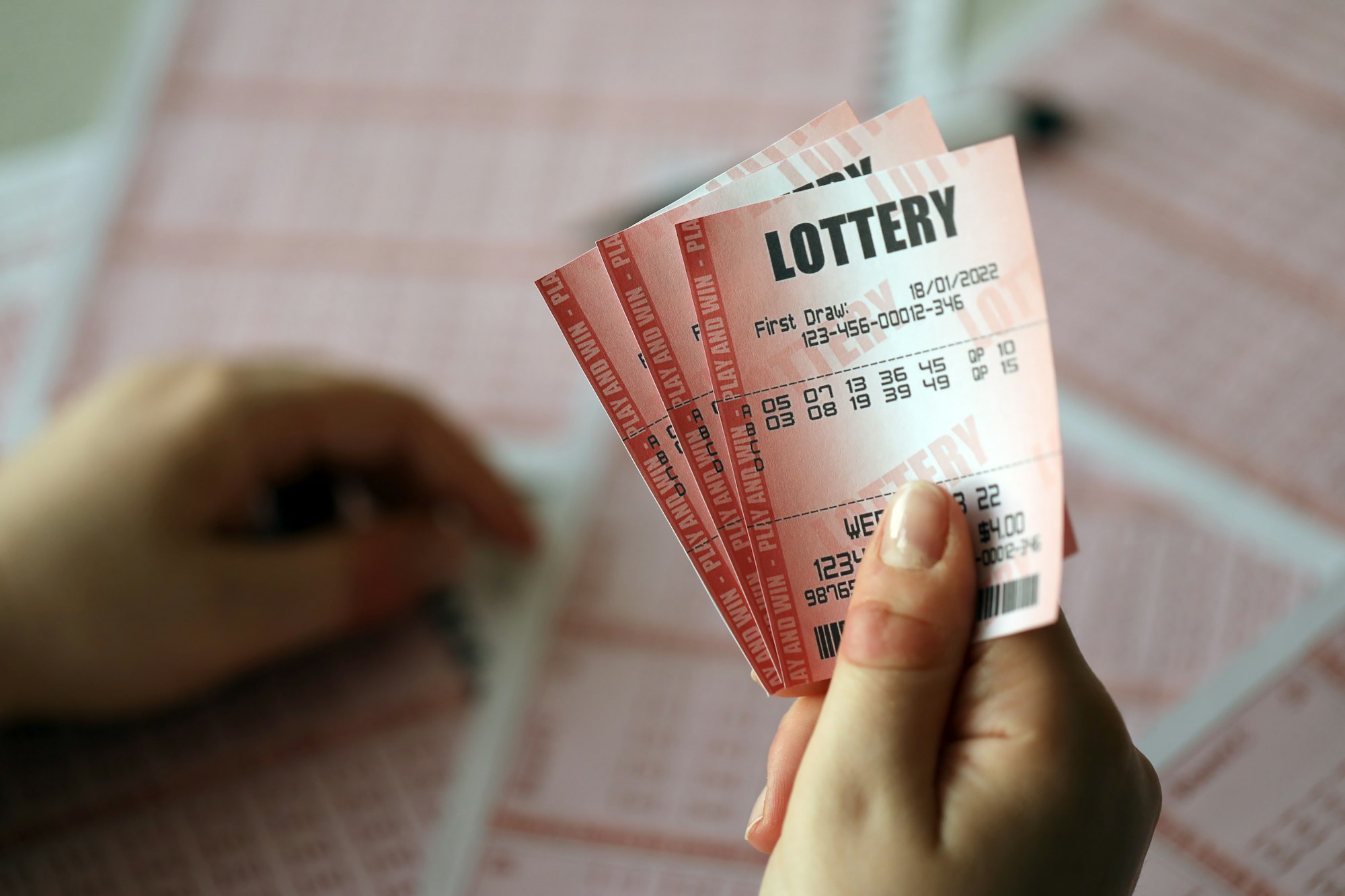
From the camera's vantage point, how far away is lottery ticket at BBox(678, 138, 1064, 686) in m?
0.34

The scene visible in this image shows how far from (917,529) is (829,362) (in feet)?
0.20

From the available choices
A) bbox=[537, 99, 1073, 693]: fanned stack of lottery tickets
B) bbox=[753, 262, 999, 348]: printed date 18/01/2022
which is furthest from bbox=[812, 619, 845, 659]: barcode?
bbox=[753, 262, 999, 348]: printed date 18/01/2022

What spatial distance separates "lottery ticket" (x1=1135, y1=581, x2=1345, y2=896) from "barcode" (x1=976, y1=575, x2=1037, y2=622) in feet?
0.70

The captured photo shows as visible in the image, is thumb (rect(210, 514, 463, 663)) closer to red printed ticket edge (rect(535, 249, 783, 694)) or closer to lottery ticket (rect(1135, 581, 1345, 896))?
red printed ticket edge (rect(535, 249, 783, 694))

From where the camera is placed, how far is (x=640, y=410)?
374mm

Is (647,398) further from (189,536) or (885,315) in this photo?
(189,536)

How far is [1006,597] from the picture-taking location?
0.34m

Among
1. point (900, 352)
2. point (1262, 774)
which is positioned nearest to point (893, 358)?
point (900, 352)

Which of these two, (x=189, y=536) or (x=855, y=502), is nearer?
(x=855, y=502)

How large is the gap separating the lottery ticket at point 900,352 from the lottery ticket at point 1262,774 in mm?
238

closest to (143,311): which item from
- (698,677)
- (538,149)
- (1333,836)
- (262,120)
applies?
(262,120)

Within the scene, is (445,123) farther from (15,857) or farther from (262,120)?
(15,857)

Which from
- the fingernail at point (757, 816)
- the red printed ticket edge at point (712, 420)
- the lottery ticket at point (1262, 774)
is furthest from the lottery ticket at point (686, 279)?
the lottery ticket at point (1262, 774)

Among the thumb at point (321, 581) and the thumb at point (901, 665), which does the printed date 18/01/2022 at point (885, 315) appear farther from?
the thumb at point (321, 581)
